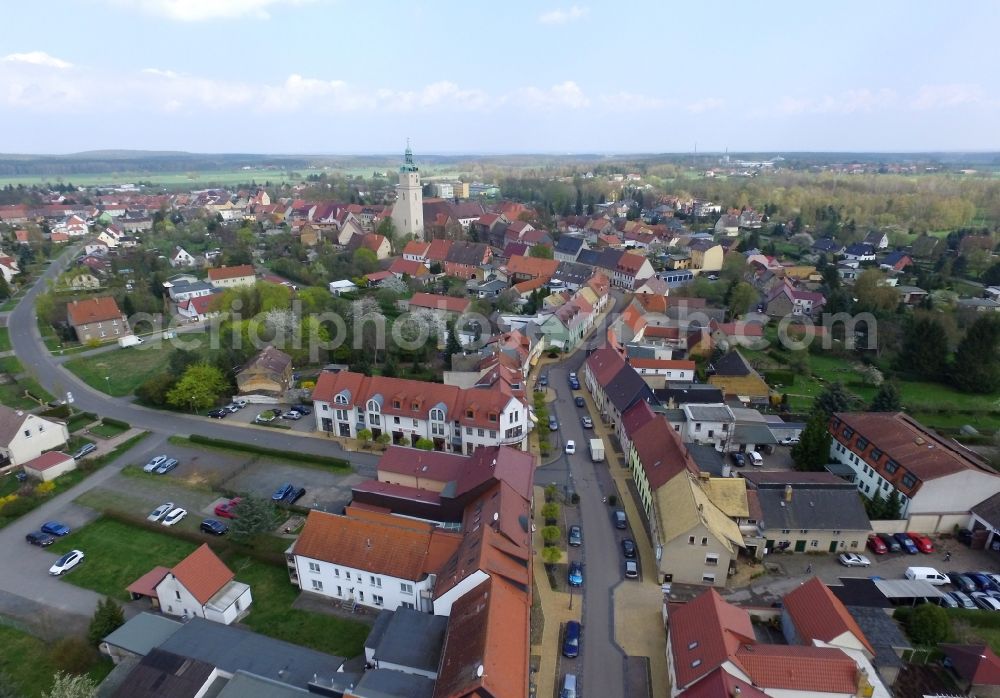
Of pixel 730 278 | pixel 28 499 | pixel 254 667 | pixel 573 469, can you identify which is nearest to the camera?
pixel 254 667

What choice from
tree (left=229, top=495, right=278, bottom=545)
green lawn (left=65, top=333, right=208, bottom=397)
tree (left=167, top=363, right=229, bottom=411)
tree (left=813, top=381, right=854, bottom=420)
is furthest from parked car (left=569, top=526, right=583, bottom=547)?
green lawn (left=65, top=333, right=208, bottom=397)

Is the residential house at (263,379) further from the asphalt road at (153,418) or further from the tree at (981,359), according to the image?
the tree at (981,359)

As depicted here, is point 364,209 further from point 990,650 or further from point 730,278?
point 990,650

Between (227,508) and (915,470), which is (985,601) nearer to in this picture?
(915,470)

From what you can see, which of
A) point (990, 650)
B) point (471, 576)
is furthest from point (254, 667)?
point (990, 650)

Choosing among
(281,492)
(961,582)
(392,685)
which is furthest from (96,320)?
(961,582)

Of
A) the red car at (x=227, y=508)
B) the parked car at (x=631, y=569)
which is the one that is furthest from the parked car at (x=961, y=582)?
the red car at (x=227, y=508)

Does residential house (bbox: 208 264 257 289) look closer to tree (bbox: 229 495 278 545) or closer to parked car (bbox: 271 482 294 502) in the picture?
parked car (bbox: 271 482 294 502)
